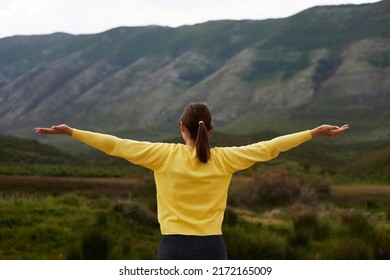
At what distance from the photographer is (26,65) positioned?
175875 millimetres

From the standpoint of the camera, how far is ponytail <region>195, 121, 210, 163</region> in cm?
323

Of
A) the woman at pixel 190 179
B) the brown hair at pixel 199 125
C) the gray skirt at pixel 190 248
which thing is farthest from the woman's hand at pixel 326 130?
the gray skirt at pixel 190 248

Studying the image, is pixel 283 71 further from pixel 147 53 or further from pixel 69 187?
pixel 69 187

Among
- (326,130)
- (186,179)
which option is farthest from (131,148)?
(326,130)

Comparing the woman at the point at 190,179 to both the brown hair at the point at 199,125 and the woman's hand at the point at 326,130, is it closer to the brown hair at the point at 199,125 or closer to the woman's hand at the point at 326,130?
the brown hair at the point at 199,125

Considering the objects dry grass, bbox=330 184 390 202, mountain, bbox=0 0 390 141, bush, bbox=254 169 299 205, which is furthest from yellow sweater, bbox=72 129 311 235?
mountain, bbox=0 0 390 141

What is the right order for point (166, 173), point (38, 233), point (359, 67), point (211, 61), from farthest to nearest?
point (211, 61)
point (359, 67)
point (38, 233)
point (166, 173)

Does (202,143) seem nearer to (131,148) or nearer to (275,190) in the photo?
(131,148)

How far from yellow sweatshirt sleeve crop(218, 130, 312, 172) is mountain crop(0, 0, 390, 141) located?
249 feet

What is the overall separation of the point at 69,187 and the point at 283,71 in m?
94.1

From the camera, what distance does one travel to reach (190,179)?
3266 millimetres

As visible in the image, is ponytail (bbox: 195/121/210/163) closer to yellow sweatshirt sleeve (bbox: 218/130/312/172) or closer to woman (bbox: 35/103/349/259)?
woman (bbox: 35/103/349/259)

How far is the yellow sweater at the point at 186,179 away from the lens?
3264 millimetres

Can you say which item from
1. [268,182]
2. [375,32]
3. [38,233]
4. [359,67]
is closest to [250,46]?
[375,32]
